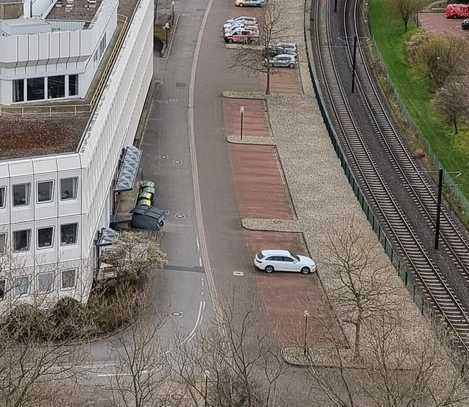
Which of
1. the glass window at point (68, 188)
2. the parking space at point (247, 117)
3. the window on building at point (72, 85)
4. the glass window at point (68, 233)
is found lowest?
the parking space at point (247, 117)

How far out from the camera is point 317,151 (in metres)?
88.8

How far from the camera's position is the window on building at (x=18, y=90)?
6625 centimetres

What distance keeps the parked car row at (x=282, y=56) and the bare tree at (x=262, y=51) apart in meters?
0.60

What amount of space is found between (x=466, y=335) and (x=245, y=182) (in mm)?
22991

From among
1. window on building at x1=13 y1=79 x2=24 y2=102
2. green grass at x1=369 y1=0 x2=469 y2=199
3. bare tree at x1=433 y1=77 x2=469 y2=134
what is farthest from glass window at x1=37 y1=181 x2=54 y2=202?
bare tree at x1=433 y1=77 x2=469 y2=134

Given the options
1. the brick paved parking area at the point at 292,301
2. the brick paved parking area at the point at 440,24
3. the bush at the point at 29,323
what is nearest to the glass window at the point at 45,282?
the bush at the point at 29,323

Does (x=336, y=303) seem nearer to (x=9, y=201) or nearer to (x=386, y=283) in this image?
(x=386, y=283)

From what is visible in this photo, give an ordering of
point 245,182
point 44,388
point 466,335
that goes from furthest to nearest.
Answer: point 245,182 < point 466,335 < point 44,388

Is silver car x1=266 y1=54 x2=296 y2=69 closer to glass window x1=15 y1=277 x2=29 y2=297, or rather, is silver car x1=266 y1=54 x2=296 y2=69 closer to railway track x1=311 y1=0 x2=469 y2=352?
railway track x1=311 y1=0 x2=469 y2=352

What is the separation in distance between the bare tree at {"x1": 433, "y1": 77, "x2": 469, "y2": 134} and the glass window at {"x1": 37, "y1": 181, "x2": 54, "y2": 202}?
143ft

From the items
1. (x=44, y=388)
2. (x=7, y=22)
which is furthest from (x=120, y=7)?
(x=44, y=388)

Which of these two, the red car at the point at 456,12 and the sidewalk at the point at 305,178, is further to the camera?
the red car at the point at 456,12

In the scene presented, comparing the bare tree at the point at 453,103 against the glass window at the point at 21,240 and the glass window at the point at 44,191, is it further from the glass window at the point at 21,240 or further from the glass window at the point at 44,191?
the glass window at the point at 21,240

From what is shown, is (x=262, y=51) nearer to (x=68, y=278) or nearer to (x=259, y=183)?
(x=259, y=183)
